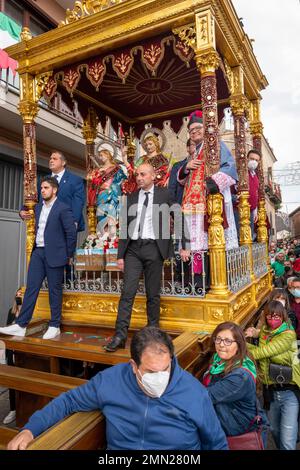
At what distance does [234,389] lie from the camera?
2.15m

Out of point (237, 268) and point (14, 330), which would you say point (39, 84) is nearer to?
point (14, 330)

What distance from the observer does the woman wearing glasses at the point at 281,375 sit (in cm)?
287

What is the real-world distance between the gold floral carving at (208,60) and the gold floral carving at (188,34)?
0.17 metres

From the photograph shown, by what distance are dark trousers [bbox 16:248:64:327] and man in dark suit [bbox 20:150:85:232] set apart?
0.83m

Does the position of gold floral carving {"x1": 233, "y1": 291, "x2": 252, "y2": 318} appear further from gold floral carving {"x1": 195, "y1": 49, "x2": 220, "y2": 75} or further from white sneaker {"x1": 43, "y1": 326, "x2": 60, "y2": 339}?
gold floral carving {"x1": 195, "y1": 49, "x2": 220, "y2": 75}

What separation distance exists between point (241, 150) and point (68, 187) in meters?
3.29

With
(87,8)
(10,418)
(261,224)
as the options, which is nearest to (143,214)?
(10,418)

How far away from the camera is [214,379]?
2.37m

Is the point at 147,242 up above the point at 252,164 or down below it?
below

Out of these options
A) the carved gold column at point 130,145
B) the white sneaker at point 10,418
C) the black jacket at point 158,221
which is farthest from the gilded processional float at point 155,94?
the white sneaker at point 10,418

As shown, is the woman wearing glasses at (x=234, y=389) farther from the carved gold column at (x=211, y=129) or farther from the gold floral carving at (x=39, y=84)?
the gold floral carving at (x=39, y=84)

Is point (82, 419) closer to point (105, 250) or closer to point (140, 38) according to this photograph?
point (105, 250)

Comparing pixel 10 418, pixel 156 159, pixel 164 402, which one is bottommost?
pixel 10 418

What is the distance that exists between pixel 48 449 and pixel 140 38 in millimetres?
4698
